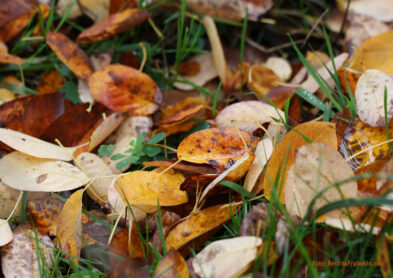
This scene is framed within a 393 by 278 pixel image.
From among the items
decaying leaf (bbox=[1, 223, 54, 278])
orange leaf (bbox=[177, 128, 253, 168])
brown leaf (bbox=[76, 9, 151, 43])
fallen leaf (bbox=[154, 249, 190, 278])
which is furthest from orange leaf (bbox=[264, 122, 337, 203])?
brown leaf (bbox=[76, 9, 151, 43])

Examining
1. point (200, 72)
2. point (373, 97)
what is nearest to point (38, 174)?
point (200, 72)

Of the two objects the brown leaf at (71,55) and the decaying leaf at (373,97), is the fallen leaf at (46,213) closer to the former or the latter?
the brown leaf at (71,55)

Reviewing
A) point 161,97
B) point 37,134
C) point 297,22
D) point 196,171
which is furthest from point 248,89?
point 37,134

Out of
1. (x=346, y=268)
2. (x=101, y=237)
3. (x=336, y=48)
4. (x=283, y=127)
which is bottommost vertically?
(x=101, y=237)

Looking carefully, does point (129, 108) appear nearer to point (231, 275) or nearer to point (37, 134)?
point (37, 134)

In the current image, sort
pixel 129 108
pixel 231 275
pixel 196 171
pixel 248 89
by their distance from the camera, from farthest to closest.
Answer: pixel 248 89, pixel 129 108, pixel 196 171, pixel 231 275

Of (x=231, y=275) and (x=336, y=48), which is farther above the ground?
(x=336, y=48)
